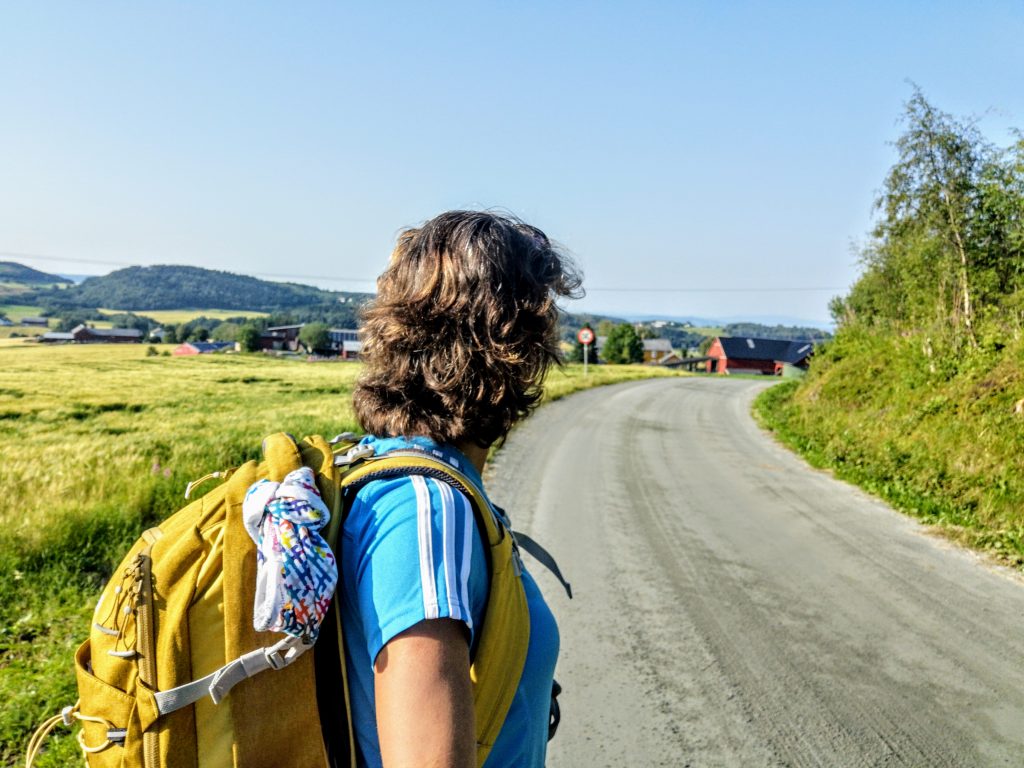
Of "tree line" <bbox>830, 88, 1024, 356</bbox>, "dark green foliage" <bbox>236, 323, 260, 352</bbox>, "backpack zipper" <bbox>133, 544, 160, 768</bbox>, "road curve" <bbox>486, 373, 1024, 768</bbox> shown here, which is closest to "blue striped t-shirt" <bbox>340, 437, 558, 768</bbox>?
"backpack zipper" <bbox>133, 544, 160, 768</bbox>

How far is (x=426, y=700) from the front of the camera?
3.18 ft

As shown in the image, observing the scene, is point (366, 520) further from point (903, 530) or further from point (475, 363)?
point (903, 530)

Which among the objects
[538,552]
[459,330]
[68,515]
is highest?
[459,330]

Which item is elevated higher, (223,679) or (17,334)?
(223,679)

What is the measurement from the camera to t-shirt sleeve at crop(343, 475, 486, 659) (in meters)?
1.00

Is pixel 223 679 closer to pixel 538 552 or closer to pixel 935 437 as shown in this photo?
pixel 538 552

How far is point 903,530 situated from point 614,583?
3.50 m

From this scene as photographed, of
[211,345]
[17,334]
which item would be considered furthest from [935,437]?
[211,345]

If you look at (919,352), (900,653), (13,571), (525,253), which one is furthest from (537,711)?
(919,352)

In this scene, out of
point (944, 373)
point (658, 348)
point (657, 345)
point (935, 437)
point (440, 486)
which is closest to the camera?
point (440, 486)

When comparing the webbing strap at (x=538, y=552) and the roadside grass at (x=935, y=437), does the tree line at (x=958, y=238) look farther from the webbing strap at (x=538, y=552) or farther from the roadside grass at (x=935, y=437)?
the webbing strap at (x=538, y=552)

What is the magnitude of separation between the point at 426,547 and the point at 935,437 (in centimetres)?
1038

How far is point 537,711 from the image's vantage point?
4.32 feet

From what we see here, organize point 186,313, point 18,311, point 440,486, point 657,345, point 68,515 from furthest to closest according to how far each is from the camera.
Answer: point 186,313, point 657,345, point 18,311, point 68,515, point 440,486
